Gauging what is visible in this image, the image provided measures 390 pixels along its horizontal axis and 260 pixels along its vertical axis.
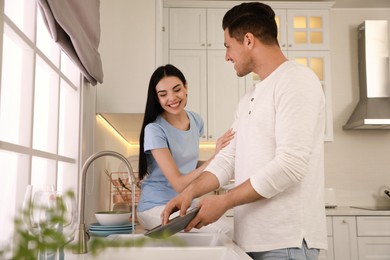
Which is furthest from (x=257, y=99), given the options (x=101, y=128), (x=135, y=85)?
(x=101, y=128)

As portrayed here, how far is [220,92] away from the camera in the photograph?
370 centimetres

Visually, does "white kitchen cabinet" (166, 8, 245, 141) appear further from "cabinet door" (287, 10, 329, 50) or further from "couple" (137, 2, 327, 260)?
"couple" (137, 2, 327, 260)

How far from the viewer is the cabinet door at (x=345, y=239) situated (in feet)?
10.7

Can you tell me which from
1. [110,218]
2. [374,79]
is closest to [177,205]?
[110,218]

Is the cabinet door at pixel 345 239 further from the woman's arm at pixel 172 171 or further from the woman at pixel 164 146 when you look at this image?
the woman's arm at pixel 172 171

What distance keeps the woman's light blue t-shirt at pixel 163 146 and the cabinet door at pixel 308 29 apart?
2111 millimetres

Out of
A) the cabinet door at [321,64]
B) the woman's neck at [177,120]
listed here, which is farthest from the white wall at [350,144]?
the woman's neck at [177,120]

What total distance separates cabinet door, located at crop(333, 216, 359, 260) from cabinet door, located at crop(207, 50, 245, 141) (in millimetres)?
1214

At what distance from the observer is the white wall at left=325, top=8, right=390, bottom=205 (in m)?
3.95

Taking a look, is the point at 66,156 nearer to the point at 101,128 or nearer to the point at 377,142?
the point at 101,128

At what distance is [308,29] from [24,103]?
3043 mm

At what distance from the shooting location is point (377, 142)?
4004 mm

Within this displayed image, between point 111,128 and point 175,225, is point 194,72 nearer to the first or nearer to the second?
point 111,128

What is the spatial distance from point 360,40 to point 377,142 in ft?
3.27
